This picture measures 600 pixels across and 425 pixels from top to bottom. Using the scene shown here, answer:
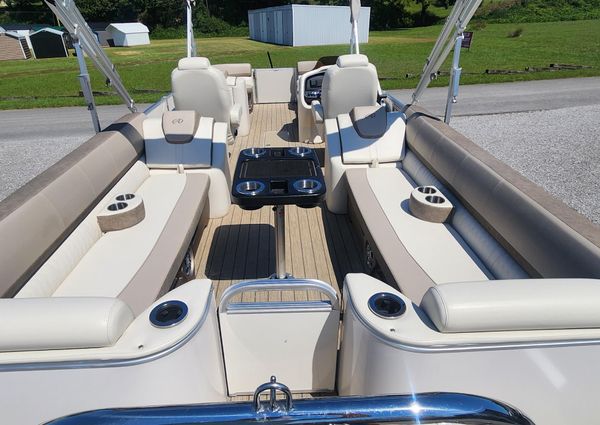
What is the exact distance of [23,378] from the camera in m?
1.24

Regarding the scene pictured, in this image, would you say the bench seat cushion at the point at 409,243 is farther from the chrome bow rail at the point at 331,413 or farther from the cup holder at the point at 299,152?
the chrome bow rail at the point at 331,413

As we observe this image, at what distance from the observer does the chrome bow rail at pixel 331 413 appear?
65 centimetres

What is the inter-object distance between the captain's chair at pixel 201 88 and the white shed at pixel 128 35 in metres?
35.2

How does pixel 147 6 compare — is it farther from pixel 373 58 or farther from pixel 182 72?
pixel 182 72

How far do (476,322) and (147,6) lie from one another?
47769mm

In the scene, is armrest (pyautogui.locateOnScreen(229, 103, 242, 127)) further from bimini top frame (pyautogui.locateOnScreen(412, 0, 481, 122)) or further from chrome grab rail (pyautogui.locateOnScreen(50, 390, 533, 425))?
chrome grab rail (pyautogui.locateOnScreen(50, 390, 533, 425))

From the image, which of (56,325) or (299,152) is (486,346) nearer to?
(56,325)

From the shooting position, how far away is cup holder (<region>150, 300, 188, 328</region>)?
4.45ft

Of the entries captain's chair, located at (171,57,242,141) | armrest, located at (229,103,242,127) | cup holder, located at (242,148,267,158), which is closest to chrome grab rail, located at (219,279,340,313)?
cup holder, located at (242,148,267,158)

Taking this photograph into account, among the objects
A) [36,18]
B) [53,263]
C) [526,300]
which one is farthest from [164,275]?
[36,18]

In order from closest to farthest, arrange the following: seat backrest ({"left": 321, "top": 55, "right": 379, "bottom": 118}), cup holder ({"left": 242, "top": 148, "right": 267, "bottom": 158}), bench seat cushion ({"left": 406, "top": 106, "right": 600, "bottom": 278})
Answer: bench seat cushion ({"left": 406, "top": 106, "right": 600, "bottom": 278}) < cup holder ({"left": 242, "top": 148, "right": 267, "bottom": 158}) < seat backrest ({"left": 321, "top": 55, "right": 379, "bottom": 118})

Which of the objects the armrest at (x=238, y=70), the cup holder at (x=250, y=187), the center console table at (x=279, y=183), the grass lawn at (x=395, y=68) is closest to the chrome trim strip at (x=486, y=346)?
the center console table at (x=279, y=183)

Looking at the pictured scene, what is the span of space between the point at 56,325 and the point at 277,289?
0.78 metres

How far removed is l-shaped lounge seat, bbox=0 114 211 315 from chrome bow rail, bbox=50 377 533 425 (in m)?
1.32
